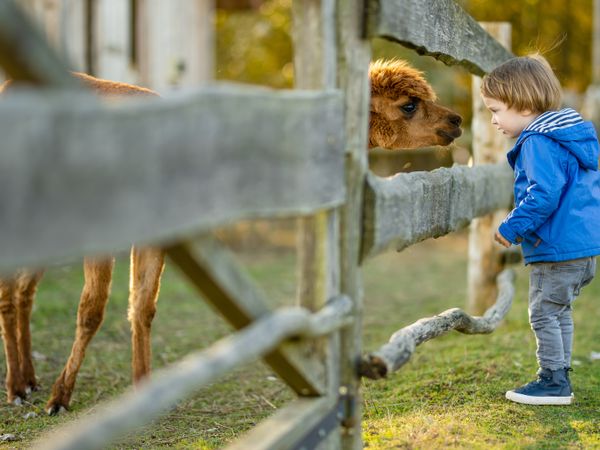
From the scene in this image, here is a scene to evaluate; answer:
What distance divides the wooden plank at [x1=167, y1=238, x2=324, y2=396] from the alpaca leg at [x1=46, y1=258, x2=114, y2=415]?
1.84 meters

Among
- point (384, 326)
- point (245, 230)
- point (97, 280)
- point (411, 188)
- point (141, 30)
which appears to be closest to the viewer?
point (411, 188)

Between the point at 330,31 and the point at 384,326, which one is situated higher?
the point at 330,31

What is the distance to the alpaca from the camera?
4.03m

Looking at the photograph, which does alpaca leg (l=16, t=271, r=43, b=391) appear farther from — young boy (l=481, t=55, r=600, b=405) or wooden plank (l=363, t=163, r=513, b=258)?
young boy (l=481, t=55, r=600, b=405)

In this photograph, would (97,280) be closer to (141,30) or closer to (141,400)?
(141,400)

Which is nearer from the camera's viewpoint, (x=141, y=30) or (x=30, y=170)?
(x=30, y=170)

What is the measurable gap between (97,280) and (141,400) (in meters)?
2.51

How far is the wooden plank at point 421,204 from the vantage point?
2654 mm

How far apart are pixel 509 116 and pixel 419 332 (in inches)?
49.0

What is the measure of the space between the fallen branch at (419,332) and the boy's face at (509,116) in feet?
2.95

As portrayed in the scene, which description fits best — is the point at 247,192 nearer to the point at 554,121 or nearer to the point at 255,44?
the point at 554,121

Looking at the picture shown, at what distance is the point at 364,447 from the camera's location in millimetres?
3088

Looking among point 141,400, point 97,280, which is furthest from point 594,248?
point 141,400

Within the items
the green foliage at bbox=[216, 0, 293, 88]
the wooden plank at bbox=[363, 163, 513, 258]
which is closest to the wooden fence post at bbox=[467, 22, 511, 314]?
the wooden plank at bbox=[363, 163, 513, 258]
